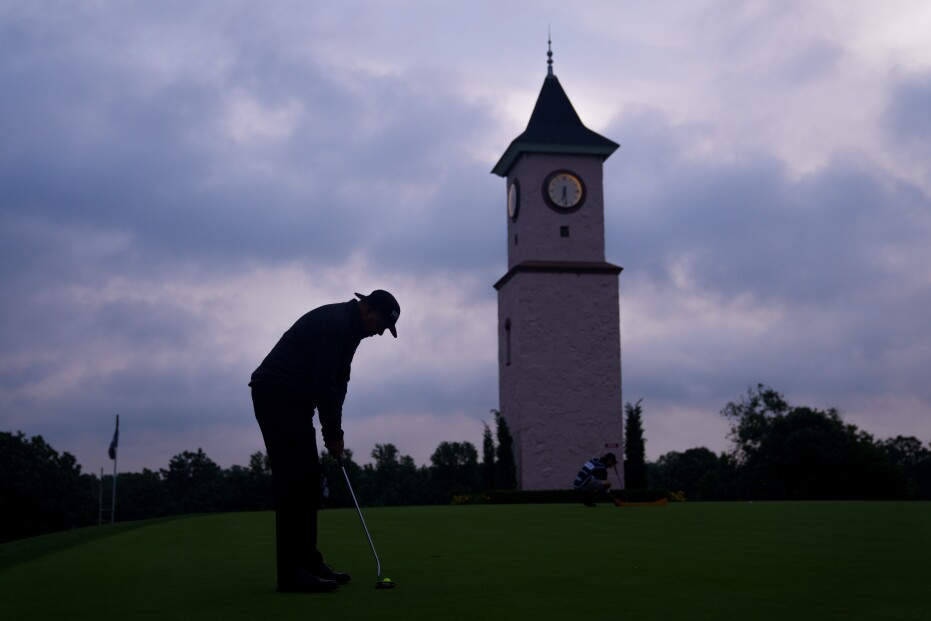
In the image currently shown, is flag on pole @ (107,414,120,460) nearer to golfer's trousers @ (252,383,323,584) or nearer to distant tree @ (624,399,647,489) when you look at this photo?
distant tree @ (624,399,647,489)

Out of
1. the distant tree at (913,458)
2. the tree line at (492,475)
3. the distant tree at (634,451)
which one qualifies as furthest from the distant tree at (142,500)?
the distant tree at (913,458)

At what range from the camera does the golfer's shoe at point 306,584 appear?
17.8ft

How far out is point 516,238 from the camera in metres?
42.9

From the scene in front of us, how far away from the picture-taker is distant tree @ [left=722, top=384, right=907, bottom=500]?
4525 cm

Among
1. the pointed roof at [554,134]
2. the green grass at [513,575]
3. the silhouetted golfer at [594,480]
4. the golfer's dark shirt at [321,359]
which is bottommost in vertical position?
the green grass at [513,575]

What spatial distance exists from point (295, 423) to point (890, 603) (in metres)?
3.32

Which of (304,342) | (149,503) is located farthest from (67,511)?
(304,342)

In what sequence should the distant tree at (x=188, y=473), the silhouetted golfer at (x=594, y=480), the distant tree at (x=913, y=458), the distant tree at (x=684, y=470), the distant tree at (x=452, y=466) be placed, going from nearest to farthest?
the silhouetted golfer at (x=594, y=480)
the distant tree at (x=452, y=466)
the distant tree at (x=913, y=458)
the distant tree at (x=684, y=470)
the distant tree at (x=188, y=473)

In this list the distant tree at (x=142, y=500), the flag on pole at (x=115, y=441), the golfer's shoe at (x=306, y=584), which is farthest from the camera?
the distant tree at (x=142, y=500)

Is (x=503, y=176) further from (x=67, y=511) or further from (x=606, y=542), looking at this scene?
(x=606, y=542)

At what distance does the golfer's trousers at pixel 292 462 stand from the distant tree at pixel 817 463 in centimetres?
3656

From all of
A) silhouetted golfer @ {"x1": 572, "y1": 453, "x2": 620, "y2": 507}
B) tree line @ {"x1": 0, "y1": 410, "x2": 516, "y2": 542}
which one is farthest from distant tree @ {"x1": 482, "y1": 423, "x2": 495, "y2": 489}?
silhouetted golfer @ {"x1": 572, "y1": 453, "x2": 620, "y2": 507}

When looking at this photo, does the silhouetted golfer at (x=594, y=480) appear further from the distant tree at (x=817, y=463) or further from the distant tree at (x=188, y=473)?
the distant tree at (x=188, y=473)

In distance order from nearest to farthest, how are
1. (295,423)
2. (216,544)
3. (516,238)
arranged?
(295,423) → (216,544) → (516,238)
